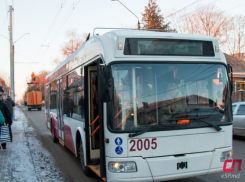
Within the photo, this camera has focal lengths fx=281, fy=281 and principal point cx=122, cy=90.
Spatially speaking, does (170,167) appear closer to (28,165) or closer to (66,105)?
(66,105)

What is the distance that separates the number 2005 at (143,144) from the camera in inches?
173

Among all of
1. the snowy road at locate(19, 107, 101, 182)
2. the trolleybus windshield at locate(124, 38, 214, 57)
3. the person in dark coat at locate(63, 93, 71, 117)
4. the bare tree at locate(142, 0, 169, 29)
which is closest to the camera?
the trolleybus windshield at locate(124, 38, 214, 57)

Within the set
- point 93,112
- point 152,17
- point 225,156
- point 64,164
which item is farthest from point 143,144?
point 152,17

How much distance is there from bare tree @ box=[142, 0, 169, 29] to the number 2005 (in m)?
38.5

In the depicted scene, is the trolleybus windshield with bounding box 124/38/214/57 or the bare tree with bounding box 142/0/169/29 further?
the bare tree with bounding box 142/0/169/29

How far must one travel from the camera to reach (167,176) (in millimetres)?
4438

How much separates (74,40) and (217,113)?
1997 inches

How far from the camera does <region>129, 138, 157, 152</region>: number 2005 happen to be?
14.4 feet

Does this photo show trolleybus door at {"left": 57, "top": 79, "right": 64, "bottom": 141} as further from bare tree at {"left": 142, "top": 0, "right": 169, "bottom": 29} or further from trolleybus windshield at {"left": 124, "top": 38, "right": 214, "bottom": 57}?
bare tree at {"left": 142, "top": 0, "right": 169, "bottom": 29}

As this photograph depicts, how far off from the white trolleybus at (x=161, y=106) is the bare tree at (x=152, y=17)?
37612mm

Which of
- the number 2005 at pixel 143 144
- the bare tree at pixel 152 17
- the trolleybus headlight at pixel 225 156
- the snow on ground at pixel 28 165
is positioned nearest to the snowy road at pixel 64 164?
the snow on ground at pixel 28 165

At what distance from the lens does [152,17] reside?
144 feet

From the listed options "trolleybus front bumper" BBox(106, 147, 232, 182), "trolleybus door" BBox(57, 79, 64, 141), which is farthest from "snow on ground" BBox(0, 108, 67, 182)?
"trolleybus front bumper" BBox(106, 147, 232, 182)

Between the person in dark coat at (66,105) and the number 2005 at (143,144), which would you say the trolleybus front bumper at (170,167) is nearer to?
the number 2005 at (143,144)
